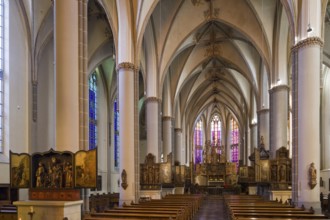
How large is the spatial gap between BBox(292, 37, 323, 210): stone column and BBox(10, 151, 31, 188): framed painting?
11.1m

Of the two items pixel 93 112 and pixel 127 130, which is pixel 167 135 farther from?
pixel 127 130

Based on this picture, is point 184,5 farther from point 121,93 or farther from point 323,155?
point 323,155

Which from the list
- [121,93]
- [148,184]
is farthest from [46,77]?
[148,184]

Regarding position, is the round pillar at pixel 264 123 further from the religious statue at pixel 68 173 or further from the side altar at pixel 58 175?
the religious statue at pixel 68 173

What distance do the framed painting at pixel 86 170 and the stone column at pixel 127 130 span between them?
901 centimetres

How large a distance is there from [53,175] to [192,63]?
2635 centimetres

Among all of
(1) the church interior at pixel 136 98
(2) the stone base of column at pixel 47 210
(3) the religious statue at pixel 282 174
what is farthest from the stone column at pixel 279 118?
(2) the stone base of column at pixel 47 210

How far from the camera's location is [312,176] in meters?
15.8

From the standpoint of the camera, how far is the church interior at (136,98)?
10797 millimetres

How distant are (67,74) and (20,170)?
9.61ft

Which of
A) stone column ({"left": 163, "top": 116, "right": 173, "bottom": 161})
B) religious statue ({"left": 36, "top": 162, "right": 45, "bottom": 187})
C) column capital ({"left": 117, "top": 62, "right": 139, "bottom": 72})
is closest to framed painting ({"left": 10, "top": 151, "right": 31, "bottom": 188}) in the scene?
religious statue ({"left": 36, "top": 162, "right": 45, "bottom": 187})

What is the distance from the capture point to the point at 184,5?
27281 mm

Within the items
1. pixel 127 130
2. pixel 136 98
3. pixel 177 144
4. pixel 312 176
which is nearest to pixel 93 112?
pixel 177 144

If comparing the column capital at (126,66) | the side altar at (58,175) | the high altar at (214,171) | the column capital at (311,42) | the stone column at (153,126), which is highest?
the column capital at (311,42)
